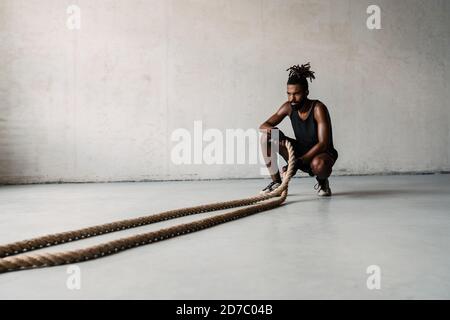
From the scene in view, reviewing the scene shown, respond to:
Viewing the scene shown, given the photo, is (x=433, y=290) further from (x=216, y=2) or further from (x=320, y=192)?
(x=216, y=2)

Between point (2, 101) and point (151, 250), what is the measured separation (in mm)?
3945

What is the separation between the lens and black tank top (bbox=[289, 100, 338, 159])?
11.4ft

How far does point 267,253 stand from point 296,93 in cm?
190

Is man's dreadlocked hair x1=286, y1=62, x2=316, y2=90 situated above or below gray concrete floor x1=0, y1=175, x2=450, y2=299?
above

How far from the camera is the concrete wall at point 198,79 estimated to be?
16.6ft

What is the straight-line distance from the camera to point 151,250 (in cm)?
182

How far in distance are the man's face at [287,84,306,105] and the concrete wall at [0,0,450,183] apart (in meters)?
2.13

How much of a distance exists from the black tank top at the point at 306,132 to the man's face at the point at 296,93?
9cm

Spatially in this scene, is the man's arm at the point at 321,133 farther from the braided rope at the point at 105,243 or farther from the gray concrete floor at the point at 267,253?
the braided rope at the point at 105,243

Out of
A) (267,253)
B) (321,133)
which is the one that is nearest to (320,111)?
(321,133)

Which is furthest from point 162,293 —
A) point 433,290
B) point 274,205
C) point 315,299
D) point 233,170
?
point 233,170

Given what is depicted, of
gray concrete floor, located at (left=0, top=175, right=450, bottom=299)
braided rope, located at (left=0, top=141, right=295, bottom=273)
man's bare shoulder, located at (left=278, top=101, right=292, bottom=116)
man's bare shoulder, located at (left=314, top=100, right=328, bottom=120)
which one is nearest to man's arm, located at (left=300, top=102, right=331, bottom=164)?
man's bare shoulder, located at (left=314, top=100, right=328, bottom=120)

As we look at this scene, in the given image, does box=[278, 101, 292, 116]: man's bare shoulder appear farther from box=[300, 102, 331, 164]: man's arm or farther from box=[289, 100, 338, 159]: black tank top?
box=[300, 102, 331, 164]: man's arm

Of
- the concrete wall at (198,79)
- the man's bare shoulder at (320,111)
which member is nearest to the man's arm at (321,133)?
the man's bare shoulder at (320,111)
